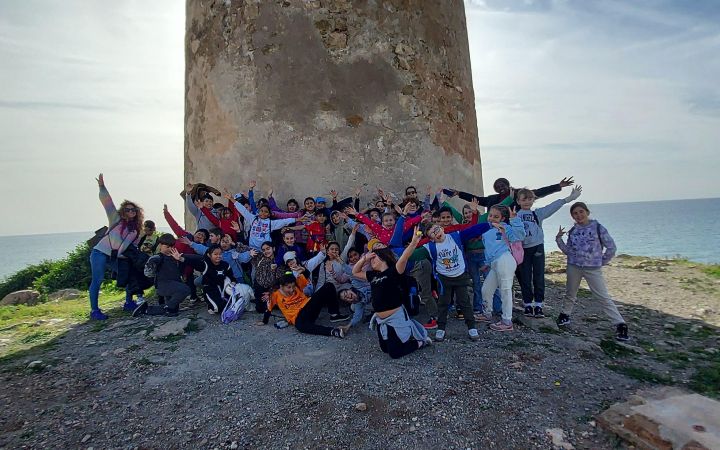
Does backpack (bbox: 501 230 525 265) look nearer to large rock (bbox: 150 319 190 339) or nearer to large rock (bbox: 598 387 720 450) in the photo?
large rock (bbox: 598 387 720 450)

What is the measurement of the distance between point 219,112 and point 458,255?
4.41 metres

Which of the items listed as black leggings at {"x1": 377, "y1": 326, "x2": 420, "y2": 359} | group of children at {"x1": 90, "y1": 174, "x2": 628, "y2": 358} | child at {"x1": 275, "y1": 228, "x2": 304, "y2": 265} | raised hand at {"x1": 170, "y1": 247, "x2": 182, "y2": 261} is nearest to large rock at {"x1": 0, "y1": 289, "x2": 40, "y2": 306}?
group of children at {"x1": 90, "y1": 174, "x2": 628, "y2": 358}

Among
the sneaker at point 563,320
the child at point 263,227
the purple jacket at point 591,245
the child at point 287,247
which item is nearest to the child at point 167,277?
the child at point 263,227

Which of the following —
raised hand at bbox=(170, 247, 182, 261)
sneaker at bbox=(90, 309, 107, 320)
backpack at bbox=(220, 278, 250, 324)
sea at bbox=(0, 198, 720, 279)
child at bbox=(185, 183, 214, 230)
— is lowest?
sea at bbox=(0, 198, 720, 279)

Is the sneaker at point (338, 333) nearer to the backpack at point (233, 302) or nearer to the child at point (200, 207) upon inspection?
the backpack at point (233, 302)

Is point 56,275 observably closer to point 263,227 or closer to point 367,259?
point 263,227

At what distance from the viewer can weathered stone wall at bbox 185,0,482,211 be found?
21.1ft

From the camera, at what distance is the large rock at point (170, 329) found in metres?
4.85

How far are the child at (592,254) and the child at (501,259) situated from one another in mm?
579

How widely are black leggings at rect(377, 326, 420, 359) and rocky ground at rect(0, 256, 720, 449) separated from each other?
82 mm

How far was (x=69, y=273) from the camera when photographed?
12.7 metres

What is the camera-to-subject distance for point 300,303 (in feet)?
17.1

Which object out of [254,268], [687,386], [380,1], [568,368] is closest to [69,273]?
[254,268]

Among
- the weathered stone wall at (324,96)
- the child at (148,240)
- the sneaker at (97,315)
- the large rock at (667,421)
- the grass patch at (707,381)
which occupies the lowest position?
the grass patch at (707,381)
